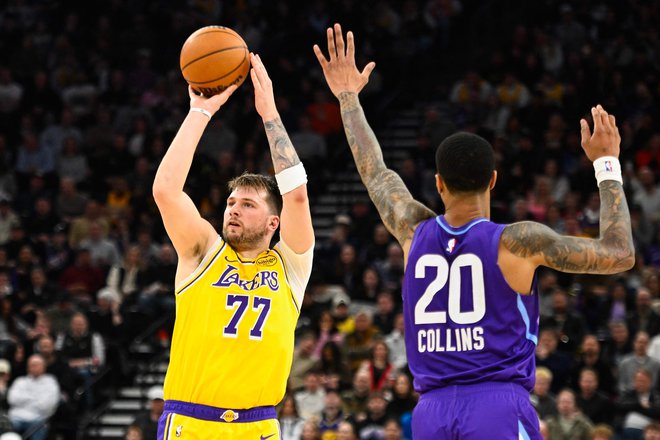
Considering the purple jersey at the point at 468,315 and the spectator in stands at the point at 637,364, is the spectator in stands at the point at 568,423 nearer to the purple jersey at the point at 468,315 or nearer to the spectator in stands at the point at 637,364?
the spectator in stands at the point at 637,364

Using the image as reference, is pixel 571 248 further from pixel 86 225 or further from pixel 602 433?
pixel 86 225

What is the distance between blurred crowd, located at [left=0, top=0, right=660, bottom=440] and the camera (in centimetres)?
1408

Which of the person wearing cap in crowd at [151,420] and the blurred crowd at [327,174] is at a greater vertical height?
the blurred crowd at [327,174]

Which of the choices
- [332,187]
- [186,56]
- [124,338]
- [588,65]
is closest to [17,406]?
[124,338]

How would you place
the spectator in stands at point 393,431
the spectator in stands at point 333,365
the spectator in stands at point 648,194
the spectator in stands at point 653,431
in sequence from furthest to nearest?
the spectator in stands at point 648,194 → the spectator in stands at point 333,365 → the spectator in stands at point 393,431 → the spectator in stands at point 653,431

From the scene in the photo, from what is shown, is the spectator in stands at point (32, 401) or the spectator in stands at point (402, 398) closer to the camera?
the spectator in stands at point (402, 398)

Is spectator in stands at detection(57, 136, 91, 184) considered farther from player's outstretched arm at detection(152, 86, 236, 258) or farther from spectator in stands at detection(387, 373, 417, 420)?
player's outstretched arm at detection(152, 86, 236, 258)

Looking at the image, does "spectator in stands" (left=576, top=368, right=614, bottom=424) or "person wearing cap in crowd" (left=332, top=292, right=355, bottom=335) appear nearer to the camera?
"spectator in stands" (left=576, top=368, right=614, bottom=424)

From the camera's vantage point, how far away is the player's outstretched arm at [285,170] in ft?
20.6

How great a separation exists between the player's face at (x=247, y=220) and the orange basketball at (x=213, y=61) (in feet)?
2.02

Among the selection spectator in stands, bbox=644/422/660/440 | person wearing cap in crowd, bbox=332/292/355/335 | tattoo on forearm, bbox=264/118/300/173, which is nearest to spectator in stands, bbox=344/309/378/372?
person wearing cap in crowd, bbox=332/292/355/335

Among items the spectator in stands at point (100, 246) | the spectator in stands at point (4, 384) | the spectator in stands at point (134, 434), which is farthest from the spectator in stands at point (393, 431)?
the spectator in stands at point (100, 246)

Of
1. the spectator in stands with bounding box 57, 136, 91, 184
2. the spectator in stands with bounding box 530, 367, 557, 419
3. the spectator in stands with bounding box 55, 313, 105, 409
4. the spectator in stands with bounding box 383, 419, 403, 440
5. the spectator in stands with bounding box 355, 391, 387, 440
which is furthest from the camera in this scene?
the spectator in stands with bounding box 57, 136, 91, 184

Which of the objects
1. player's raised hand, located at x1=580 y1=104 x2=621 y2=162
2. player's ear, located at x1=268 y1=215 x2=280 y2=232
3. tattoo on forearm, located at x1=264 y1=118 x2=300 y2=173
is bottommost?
player's ear, located at x1=268 y1=215 x2=280 y2=232
